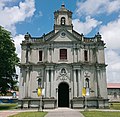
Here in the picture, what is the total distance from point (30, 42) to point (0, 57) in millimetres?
5753

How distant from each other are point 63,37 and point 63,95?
403 inches

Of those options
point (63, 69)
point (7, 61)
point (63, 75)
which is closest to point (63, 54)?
point (63, 69)

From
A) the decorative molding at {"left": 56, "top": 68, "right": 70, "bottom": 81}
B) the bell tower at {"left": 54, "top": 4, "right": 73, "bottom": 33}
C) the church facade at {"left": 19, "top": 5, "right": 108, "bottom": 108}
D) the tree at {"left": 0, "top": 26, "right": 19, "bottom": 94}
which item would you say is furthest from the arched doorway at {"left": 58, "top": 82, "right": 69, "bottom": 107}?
the bell tower at {"left": 54, "top": 4, "right": 73, "bottom": 33}

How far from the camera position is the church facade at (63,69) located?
3234cm

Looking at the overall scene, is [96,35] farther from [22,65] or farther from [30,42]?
[22,65]

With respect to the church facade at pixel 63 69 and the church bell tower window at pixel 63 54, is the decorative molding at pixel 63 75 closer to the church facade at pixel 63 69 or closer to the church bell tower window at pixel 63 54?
the church facade at pixel 63 69

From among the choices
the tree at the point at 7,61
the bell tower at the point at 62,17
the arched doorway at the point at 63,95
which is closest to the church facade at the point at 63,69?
the arched doorway at the point at 63,95

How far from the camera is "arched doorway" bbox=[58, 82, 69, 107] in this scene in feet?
113

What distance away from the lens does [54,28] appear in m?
36.4

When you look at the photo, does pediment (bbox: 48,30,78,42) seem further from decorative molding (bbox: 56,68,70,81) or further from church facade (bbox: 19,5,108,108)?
decorative molding (bbox: 56,68,70,81)

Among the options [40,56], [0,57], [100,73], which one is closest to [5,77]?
[0,57]

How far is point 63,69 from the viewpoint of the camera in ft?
111

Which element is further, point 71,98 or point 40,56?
point 40,56

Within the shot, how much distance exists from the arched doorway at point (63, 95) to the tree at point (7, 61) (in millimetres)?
8320
